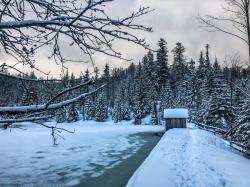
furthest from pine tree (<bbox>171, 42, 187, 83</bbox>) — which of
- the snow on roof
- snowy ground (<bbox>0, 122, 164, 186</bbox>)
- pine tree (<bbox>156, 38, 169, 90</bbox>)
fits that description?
snowy ground (<bbox>0, 122, 164, 186</bbox>)

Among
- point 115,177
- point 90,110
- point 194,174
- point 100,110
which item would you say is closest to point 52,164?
point 115,177

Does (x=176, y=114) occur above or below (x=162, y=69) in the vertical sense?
below

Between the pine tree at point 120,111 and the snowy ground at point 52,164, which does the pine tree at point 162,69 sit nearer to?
the pine tree at point 120,111

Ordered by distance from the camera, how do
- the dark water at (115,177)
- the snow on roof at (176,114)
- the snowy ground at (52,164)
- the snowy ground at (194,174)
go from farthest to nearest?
the snow on roof at (176,114)
the snowy ground at (52,164)
the dark water at (115,177)
the snowy ground at (194,174)

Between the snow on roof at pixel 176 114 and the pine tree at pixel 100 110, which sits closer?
the snow on roof at pixel 176 114

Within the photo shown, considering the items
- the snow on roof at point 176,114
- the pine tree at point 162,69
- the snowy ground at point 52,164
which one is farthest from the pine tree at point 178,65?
the snowy ground at point 52,164

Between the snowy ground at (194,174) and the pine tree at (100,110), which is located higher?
the pine tree at (100,110)

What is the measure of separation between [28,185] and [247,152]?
1020 cm

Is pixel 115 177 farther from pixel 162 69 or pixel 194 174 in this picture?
pixel 162 69

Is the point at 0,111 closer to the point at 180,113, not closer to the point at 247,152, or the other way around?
the point at 247,152

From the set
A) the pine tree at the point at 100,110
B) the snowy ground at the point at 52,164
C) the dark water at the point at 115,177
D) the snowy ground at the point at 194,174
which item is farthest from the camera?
the pine tree at the point at 100,110

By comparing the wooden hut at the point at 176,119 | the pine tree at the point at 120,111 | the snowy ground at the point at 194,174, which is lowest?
the snowy ground at the point at 194,174

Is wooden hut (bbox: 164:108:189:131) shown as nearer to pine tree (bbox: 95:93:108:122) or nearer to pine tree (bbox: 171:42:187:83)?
pine tree (bbox: 95:93:108:122)

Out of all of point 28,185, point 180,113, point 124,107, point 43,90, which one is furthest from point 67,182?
point 124,107
